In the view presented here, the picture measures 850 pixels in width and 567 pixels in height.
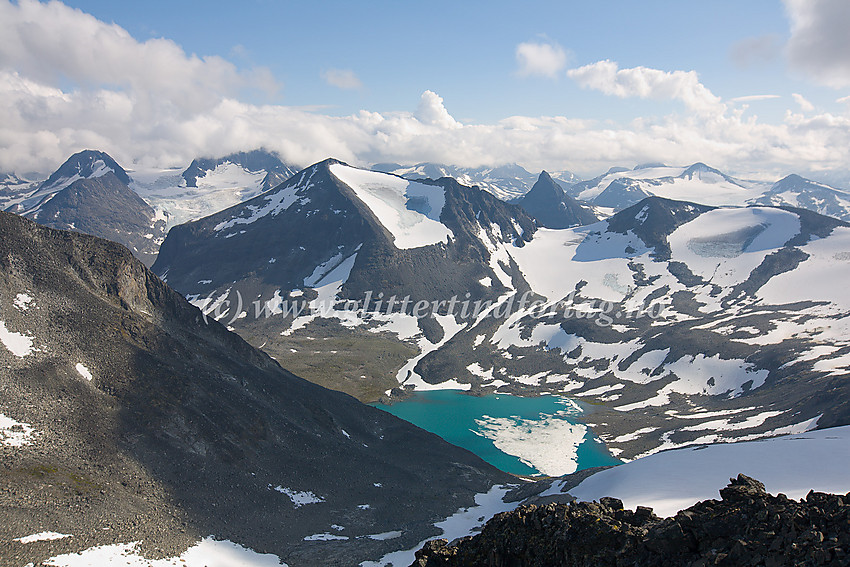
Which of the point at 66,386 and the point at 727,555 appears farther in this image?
the point at 66,386

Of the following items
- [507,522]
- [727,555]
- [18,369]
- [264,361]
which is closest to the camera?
[727,555]

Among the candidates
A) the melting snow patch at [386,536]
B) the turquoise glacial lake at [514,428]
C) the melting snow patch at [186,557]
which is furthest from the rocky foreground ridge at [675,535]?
the turquoise glacial lake at [514,428]

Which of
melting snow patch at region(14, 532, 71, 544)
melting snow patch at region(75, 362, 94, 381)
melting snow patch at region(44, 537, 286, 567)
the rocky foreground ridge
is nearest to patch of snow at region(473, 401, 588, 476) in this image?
melting snow patch at region(44, 537, 286, 567)

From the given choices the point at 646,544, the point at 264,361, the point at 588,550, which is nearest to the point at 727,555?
the point at 646,544

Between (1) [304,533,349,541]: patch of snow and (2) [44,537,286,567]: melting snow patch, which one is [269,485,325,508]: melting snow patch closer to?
(1) [304,533,349,541]: patch of snow

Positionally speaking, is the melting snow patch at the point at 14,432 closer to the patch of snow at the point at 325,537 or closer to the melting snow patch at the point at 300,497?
the melting snow patch at the point at 300,497

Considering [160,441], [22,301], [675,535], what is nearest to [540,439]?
[160,441]

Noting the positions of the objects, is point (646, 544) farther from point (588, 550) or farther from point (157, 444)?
point (157, 444)
